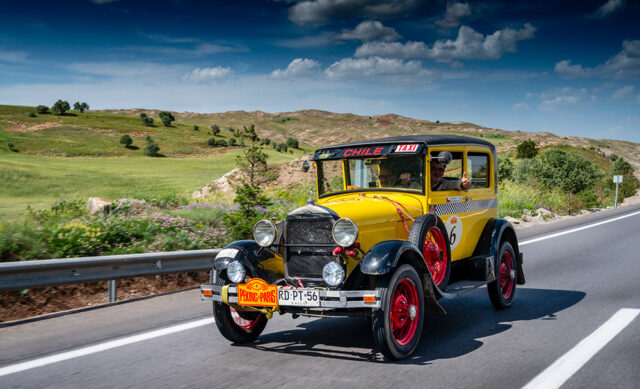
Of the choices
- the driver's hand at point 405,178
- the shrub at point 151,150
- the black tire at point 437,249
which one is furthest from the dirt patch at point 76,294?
the shrub at point 151,150

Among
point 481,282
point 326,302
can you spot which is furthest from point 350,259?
point 481,282

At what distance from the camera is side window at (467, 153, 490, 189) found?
6.86 m

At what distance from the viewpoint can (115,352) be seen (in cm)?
496

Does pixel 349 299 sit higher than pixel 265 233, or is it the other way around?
pixel 265 233

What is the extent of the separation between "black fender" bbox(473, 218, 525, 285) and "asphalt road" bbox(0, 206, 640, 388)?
0.69 m

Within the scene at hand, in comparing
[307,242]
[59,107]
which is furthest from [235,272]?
[59,107]

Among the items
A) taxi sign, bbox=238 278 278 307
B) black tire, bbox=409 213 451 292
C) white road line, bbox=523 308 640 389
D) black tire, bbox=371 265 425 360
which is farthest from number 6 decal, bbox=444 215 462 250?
taxi sign, bbox=238 278 278 307

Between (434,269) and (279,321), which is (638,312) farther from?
(279,321)

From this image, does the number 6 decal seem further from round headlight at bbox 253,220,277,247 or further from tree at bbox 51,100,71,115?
tree at bbox 51,100,71,115

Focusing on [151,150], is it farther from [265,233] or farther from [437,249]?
[437,249]

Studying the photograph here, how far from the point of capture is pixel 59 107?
10919 centimetres

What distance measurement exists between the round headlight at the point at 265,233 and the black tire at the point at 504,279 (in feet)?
9.56

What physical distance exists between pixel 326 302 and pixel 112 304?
3.61 metres

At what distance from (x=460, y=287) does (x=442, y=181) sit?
1203 mm
